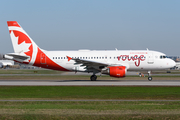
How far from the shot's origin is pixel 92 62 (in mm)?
39719

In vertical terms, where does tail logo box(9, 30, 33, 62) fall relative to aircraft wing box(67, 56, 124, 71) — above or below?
above

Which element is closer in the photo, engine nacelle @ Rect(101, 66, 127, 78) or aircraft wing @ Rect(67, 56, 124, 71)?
engine nacelle @ Rect(101, 66, 127, 78)

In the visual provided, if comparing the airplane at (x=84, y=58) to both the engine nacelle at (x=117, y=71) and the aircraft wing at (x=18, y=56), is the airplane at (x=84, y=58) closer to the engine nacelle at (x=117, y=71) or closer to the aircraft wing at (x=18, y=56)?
the aircraft wing at (x=18, y=56)

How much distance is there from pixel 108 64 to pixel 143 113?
26.8 metres

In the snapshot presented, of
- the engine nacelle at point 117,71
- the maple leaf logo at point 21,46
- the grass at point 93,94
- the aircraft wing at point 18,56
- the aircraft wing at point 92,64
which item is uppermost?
the maple leaf logo at point 21,46

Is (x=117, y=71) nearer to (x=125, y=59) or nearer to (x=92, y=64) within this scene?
(x=125, y=59)

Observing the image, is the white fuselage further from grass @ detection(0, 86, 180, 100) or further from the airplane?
grass @ detection(0, 86, 180, 100)

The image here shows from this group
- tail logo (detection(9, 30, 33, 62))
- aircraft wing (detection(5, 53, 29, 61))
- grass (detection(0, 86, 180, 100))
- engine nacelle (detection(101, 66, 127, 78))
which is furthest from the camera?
tail logo (detection(9, 30, 33, 62))

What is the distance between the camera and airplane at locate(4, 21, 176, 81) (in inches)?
1628

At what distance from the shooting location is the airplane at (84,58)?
1628 inches

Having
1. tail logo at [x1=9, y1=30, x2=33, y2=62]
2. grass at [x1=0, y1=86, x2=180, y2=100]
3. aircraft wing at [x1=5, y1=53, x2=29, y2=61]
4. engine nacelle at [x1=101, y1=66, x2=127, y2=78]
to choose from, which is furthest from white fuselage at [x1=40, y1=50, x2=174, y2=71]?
grass at [x1=0, y1=86, x2=180, y2=100]

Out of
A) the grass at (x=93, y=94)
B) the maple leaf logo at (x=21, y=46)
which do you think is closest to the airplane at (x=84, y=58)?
the maple leaf logo at (x=21, y=46)

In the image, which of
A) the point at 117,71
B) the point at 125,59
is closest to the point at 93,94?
the point at 117,71

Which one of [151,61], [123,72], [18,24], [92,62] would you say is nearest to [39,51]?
[18,24]
